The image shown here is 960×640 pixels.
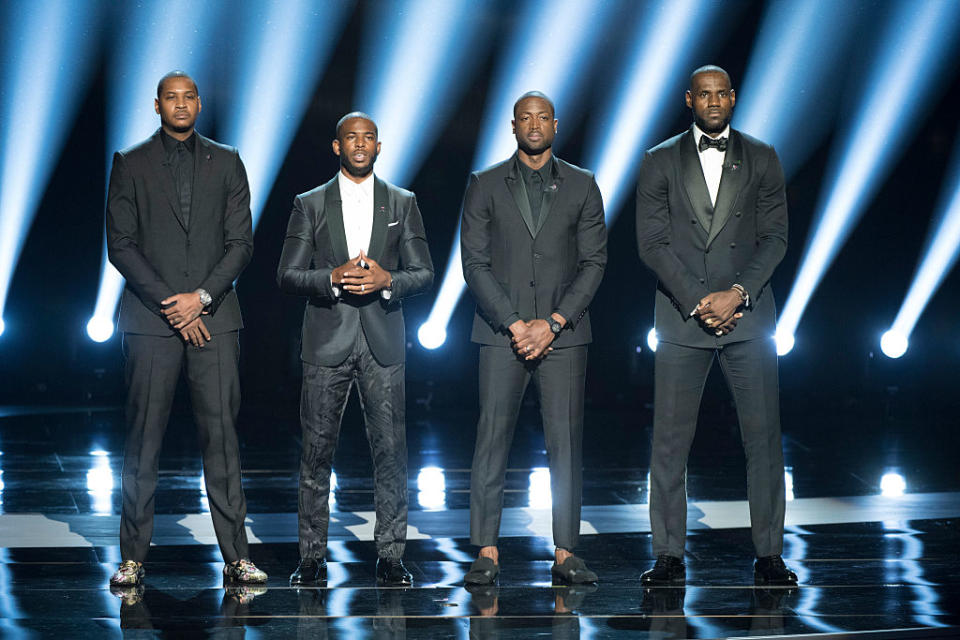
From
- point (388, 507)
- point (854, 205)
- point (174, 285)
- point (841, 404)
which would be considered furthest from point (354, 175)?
point (841, 404)

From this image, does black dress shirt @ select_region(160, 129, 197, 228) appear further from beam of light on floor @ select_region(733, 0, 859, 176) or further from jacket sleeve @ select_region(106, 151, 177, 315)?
beam of light on floor @ select_region(733, 0, 859, 176)

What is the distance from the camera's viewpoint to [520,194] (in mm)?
3834

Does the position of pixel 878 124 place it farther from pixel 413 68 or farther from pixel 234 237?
pixel 234 237

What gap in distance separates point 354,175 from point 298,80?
5.02 m

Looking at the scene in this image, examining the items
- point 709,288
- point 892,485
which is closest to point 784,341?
point 892,485

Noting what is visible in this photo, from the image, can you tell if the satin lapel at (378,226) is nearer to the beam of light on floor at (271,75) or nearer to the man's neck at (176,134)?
the man's neck at (176,134)

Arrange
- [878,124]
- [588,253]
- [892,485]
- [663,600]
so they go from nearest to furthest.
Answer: [663,600], [588,253], [892,485], [878,124]

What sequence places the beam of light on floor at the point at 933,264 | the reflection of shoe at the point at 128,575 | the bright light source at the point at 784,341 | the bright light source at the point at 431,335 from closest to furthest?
the reflection of shoe at the point at 128,575
the beam of light on floor at the point at 933,264
the bright light source at the point at 784,341
the bright light source at the point at 431,335

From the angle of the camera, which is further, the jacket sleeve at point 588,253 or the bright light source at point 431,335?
the bright light source at point 431,335

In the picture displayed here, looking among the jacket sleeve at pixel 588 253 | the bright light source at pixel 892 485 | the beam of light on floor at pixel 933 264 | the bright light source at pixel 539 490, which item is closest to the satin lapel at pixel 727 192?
the jacket sleeve at pixel 588 253

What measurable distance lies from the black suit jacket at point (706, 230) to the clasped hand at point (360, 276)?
2.75 feet

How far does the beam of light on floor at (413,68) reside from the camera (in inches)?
326

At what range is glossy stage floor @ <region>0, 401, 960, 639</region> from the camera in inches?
126

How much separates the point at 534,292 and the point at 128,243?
1.25 m
